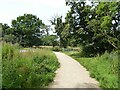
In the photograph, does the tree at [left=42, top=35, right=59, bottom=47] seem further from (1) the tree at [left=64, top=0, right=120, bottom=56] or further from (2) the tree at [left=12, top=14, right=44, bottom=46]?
(1) the tree at [left=64, top=0, right=120, bottom=56]

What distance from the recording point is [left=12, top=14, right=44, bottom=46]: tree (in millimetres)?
61469

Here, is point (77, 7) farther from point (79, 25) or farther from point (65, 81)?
point (65, 81)

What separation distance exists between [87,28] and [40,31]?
3560cm

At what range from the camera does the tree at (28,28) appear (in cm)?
6147

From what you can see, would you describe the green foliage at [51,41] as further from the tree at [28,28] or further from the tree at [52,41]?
the tree at [28,28]

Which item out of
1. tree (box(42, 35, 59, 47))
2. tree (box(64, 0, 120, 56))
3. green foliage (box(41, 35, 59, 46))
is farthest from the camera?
green foliage (box(41, 35, 59, 46))

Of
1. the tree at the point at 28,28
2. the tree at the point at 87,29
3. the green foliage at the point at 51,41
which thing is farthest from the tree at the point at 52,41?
the tree at the point at 87,29

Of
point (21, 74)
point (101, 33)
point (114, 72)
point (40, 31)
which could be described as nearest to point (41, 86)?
point (21, 74)

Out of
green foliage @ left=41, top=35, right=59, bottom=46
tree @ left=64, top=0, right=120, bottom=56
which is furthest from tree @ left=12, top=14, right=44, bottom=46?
tree @ left=64, top=0, right=120, bottom=56

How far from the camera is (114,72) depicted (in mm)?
13617

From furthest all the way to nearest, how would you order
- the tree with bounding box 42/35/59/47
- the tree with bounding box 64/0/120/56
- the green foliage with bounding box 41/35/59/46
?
the green foliage with bounding box 41/35/59/46 → the tree with bounding box 42/35/59/47 → the tree with bounding box 64/0/120/56

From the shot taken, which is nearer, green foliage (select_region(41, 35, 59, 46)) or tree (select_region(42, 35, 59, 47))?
tree (select_region(42, 35, 59, 47))

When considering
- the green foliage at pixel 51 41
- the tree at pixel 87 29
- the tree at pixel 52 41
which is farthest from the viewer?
the green foliage at pixel 51 41

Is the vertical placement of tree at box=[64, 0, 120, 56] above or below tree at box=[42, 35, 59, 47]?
above
